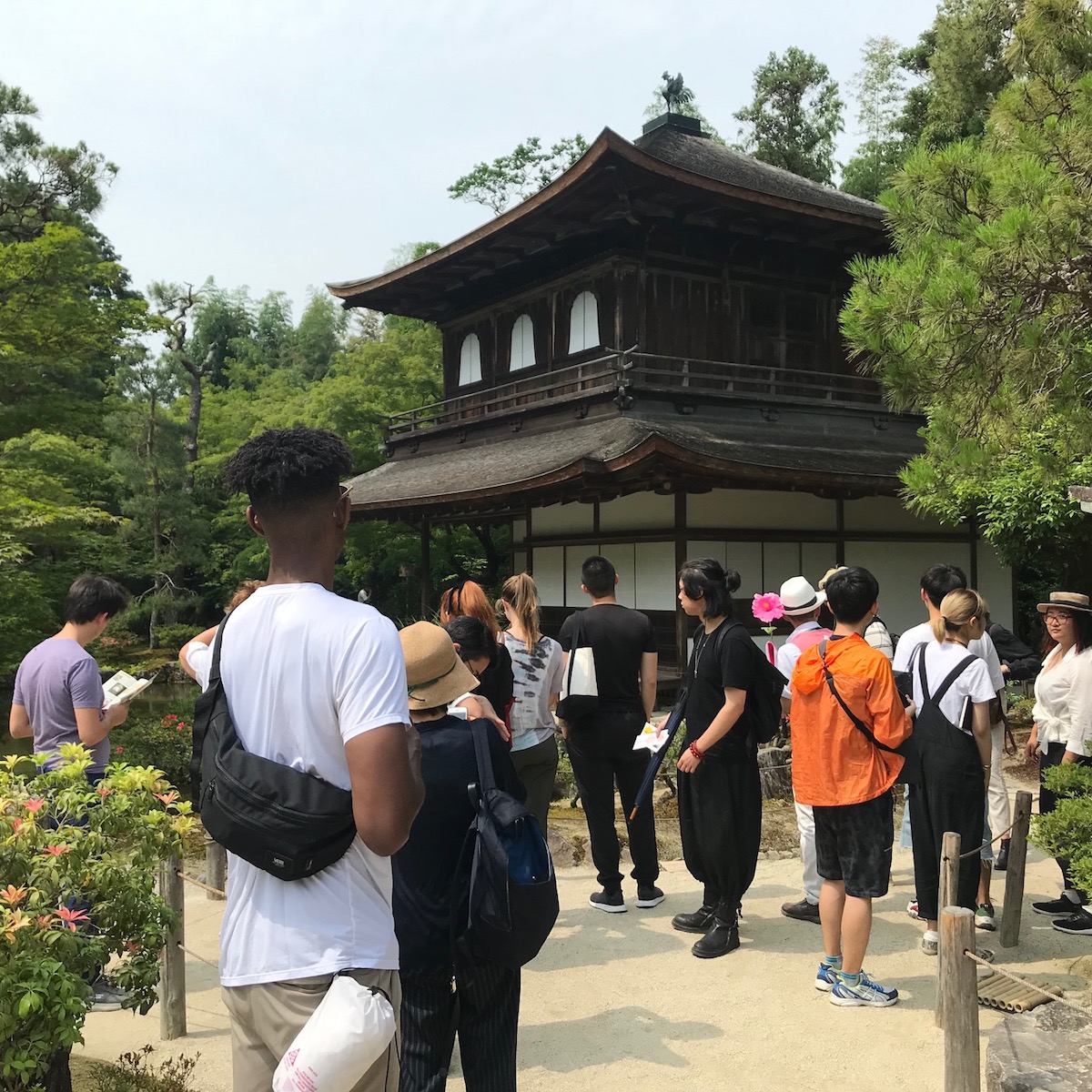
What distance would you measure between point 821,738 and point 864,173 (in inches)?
1272

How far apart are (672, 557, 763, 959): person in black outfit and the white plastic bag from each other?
3.03 m

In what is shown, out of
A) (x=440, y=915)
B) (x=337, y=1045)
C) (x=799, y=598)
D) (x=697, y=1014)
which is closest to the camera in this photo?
(x=337, y=1045)

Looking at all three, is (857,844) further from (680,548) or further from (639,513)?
(639,513)

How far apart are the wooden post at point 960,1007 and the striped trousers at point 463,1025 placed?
4.59 ft

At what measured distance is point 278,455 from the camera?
2.00m

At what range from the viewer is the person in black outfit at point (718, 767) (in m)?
4.66

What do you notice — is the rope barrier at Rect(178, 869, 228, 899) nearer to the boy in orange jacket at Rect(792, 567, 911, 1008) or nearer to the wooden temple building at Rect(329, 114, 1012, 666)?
the boy in orange jacket at Rect(792, 567, 911, 1008)

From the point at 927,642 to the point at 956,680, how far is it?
0.29 meters

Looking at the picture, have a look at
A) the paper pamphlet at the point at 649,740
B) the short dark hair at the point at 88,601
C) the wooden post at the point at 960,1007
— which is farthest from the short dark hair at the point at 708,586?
the short dark hair at the point at 88,601

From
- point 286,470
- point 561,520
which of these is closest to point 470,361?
point 561,520

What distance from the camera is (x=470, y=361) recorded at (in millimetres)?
18203

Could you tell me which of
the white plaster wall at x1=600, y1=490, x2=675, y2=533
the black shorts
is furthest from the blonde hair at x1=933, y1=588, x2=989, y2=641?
the white plaster wall at x1=600, y1=490, x2=675, y2=533

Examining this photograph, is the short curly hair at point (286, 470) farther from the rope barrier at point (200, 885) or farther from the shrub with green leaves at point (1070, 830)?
the shrub with green leaves at point (1070, 830)

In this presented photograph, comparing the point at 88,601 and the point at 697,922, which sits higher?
the point at 88,601
